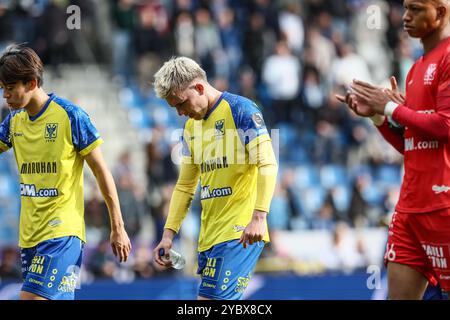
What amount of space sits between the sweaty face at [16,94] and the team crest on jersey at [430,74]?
274 cm

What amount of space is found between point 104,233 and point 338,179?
4.34 meters

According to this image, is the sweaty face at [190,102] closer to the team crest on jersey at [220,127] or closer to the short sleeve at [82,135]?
the team crest on jersey at [220,127]

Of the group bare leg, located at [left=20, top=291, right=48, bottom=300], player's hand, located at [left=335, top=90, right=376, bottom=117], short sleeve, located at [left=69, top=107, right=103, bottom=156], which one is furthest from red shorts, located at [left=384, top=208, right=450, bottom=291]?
bare leg, located at [left=20, top=291, right=48, bottom=300]

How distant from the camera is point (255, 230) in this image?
6.21 metres

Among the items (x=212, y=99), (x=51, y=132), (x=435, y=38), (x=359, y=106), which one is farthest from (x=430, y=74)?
(x=51, y=132)

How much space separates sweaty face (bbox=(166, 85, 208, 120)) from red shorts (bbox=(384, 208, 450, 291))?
159 centimetres

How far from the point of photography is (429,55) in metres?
6.06

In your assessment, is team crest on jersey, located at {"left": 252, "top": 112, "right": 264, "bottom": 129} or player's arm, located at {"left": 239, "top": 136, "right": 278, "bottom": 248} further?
team crest on jersey, located at {"left": 252, "top": 112, "right": 264, "bottom": 129}

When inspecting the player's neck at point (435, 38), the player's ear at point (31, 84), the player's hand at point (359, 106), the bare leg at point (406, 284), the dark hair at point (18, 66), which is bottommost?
the bare leg at point (406, 284)

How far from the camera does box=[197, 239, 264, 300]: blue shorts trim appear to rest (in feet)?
21.4

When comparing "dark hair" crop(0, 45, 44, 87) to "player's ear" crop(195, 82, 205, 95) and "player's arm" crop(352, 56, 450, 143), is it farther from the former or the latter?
"player's arm" crop(352, 56, 450, 143)

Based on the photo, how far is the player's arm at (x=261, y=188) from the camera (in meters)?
6.22

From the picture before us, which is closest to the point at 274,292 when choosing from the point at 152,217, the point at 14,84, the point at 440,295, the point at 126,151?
the point at 152,217

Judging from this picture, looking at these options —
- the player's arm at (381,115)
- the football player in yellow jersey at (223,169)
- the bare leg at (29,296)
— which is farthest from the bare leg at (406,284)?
the bare leg at (29,296)
